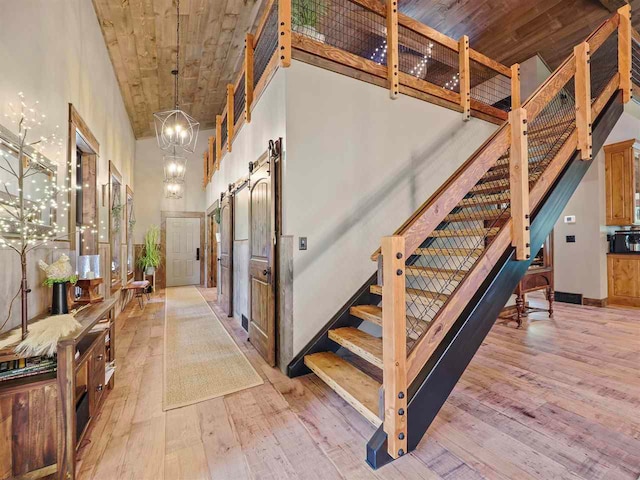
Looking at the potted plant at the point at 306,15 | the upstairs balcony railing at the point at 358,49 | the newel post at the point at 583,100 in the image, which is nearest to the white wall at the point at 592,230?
the upstairs balcony railing at the point at 358,49

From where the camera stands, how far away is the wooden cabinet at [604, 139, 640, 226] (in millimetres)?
4977

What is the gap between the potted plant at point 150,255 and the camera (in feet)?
23.6

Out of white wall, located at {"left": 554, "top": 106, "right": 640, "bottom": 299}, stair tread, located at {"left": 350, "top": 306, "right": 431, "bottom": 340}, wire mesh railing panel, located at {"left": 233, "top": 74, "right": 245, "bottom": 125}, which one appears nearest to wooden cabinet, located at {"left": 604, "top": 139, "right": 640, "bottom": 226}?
white wall, located at {"left": 554, "top": 106, "right": 640, "bottom": 299}

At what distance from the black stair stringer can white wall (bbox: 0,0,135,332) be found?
2294 millimetres

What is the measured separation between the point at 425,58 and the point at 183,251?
24.1ft

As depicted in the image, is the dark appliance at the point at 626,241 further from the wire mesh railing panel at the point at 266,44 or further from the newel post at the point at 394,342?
the wire mesh railing panel at the point at 266,44

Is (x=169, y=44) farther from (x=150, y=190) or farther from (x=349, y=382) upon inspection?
(x=349, y=382)

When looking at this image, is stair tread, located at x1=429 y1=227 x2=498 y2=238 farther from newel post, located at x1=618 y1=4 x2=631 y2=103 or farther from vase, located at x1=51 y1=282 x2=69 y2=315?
vase, located at x1=51 y1=282 x2=69 y2=315

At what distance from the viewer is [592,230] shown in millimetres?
5219

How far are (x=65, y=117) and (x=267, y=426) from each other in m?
2.96

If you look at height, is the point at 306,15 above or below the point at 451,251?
above

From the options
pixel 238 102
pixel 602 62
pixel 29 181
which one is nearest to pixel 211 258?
pixel 238 102

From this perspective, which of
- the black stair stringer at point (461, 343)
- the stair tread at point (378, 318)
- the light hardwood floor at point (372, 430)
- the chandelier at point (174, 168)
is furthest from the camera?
the chandelier at point (174, 168)

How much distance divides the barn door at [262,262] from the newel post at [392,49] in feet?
5.26
